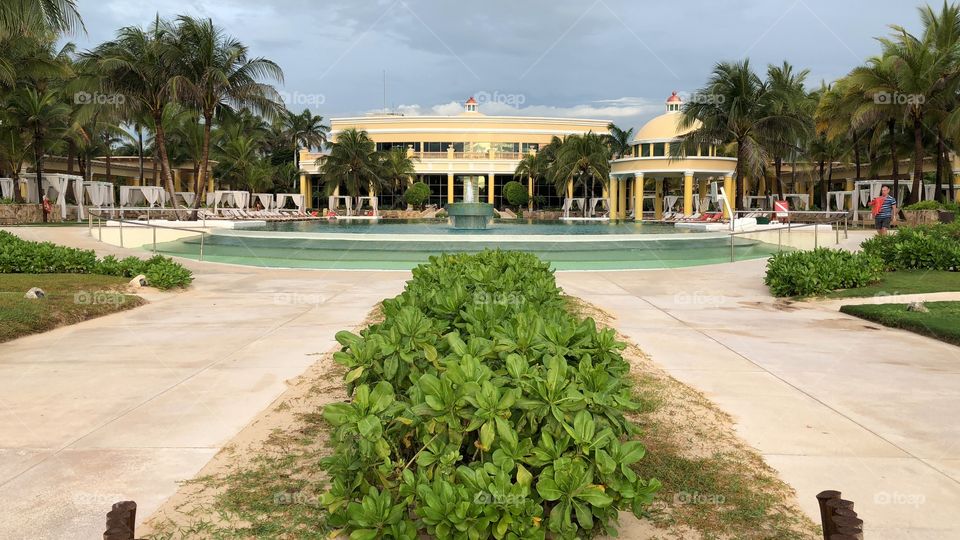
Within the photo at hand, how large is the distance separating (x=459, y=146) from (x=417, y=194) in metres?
9.34

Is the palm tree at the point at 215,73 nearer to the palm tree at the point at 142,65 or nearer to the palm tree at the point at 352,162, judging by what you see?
the palm tree at the point at 142,65

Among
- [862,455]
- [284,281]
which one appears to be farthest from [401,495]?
[284,281]

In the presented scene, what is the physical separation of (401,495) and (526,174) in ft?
216

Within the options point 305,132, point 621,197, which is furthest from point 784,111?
point 305,132

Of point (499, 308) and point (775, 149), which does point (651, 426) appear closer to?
point (499, 308)

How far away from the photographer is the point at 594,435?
300 cm

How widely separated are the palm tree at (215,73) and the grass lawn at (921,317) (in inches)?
1146

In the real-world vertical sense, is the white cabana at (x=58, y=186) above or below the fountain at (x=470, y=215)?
above

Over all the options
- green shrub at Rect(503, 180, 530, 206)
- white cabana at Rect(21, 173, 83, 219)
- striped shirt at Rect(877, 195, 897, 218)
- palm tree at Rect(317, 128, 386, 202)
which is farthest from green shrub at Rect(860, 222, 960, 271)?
green shrub at Rect(503, 180, 530, 206)

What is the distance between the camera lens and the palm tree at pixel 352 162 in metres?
58.5

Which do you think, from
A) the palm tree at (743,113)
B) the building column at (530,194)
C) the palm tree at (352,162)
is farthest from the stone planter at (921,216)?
the palm tree at (352,162)

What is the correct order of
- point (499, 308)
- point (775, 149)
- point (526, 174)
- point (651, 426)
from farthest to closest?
1. point (526, 174)
2. point (775, 149)
3. point (651, 426)
4. point (499, 308)

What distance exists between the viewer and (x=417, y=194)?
217 feet

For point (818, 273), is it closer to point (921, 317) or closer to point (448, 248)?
point (921, 317)
